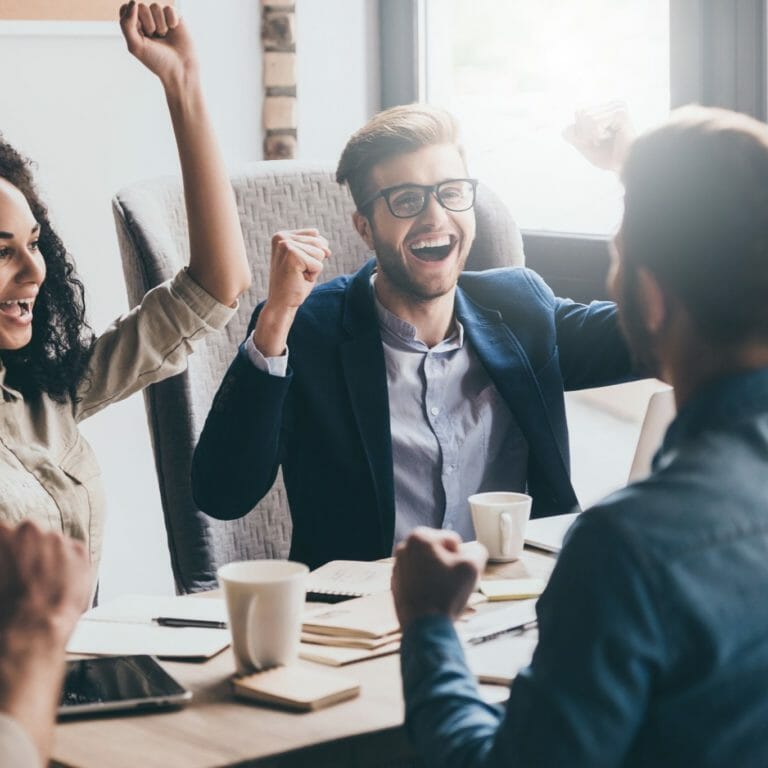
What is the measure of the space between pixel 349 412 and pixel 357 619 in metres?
0.61

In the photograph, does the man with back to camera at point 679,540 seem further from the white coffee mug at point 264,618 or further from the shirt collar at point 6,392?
the shirt collar at point 6,392

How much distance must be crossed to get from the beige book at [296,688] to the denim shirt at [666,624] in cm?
28

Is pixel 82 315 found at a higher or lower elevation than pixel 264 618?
higher

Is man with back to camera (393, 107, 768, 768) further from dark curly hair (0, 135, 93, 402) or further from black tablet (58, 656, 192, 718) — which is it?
dark curly hair (0, 135, 93, 402)

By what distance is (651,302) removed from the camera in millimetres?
936

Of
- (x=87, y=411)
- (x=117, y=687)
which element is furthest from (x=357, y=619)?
(x=87, y=411)

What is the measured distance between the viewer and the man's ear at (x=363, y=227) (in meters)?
2.09

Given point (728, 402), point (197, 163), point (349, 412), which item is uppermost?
point (197, 163)

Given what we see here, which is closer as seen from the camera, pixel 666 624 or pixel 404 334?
pixel 666 624

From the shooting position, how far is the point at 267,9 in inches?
120

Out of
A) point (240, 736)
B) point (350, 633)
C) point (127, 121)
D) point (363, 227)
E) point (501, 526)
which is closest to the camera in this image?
point (240, 736)

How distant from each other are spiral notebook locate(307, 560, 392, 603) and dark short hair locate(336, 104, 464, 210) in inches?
27.7

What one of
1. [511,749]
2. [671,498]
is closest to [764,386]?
[671,498]

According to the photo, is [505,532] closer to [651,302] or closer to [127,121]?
[651,302]
